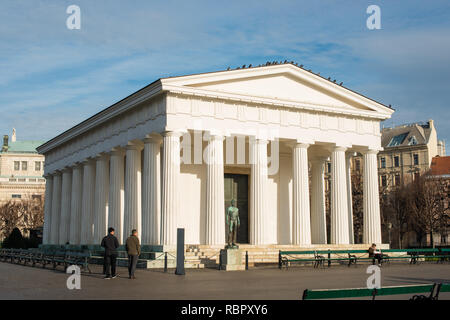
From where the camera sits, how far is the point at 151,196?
108ft

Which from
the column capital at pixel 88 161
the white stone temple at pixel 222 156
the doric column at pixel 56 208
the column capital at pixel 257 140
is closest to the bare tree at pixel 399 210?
the white stone temple at pixel 222 156

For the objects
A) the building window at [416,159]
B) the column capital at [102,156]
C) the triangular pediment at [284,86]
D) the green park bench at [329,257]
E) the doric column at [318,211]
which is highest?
the building window at [416,159]

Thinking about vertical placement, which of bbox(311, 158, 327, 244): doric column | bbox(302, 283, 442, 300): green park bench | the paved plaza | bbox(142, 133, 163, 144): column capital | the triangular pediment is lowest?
the paved plaza

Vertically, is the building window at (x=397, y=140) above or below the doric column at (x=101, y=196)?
above

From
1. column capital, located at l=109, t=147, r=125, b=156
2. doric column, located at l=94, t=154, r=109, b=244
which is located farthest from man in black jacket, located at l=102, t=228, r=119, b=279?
doric column, located at l=94, t=154, r=109, b=244

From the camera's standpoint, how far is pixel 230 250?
84.9ft

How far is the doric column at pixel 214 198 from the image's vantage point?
1259 inches

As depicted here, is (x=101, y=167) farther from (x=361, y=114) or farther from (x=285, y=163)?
(x=361, y=114)

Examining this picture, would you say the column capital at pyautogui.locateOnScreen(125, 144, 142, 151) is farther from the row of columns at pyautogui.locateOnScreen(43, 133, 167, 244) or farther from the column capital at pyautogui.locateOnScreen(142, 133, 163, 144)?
the column capital at pyautogui.locateOnScreen(142, 133, 163, 144)

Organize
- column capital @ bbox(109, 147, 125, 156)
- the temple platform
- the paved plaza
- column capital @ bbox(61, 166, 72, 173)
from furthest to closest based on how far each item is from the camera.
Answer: column capital @ bbox(61, 166, 72, 173)
column capital @ bbox(109, 147, 125, 156)
the temple platform
the paved plaza

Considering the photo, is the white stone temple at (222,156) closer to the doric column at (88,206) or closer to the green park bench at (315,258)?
the doric column at (88,206)

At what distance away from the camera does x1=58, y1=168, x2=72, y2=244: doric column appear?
46.6 m

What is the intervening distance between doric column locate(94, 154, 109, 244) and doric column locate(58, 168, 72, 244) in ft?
23.7

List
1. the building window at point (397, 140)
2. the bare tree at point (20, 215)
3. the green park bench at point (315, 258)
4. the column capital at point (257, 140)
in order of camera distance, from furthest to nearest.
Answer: the building window at point (397, 140)
the bare tree at point (20, 215)
the column capital at point (257, 140)
the green park bench at point (315, 258)
